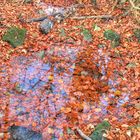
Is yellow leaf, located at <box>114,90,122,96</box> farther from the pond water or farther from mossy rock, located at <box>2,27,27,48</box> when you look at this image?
mossy rock, located at <box>2,27,27,48</box>

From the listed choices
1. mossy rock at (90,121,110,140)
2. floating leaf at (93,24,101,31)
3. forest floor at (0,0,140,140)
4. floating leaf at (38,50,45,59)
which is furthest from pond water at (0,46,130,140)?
floating leaf at (93,24,101,31)

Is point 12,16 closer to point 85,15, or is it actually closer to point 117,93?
point 85,15

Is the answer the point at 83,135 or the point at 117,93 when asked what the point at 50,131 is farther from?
the point at 117,93

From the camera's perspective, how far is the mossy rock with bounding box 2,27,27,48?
10.4m

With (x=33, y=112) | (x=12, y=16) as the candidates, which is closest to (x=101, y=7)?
(x=12, y=16)

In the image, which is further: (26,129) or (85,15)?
(85,15)

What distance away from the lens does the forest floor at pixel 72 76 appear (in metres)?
7.49

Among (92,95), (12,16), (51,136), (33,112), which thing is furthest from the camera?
(12,16)

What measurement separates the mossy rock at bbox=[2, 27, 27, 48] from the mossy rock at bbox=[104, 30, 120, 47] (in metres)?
2.95

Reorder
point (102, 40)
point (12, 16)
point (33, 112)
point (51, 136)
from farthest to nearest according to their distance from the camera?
point (12, 16) < point (102, 40) < point (33, 112) < point (51, 136)

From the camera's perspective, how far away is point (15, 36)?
417 inches

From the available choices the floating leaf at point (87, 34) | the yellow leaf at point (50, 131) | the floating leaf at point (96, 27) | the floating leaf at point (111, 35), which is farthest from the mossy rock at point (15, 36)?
the yellow leaf at point (50, 131)

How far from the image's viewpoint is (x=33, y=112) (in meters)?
7.73

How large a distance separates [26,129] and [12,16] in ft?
19.5
